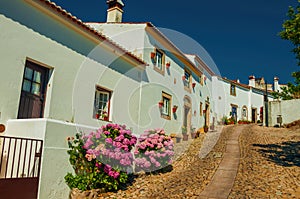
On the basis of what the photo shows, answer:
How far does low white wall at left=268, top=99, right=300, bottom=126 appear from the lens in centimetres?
1952

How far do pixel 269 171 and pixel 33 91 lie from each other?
7.71 meters

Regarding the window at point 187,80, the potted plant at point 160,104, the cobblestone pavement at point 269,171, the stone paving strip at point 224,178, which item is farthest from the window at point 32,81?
the window at point 187,80

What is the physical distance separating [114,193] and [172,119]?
10100 mm

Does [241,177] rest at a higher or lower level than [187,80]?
lower

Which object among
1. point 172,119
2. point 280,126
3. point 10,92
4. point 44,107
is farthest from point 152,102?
point 280,126

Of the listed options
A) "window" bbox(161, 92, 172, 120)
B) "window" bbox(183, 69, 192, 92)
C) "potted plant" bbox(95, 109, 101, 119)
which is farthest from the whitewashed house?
"window" bbox(183, 69, 192, 92)

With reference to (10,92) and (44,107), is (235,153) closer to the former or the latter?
(44,107)

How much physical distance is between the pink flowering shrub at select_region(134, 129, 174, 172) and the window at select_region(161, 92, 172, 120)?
6045mm

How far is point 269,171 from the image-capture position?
8.08 metres

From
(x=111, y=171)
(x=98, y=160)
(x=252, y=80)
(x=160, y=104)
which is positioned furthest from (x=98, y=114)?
(x=252, y=80)

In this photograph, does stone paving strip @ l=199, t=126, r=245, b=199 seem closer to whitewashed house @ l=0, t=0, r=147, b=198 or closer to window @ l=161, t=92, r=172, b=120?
whitewashed house @ l=0, t=0, r=147, b=198

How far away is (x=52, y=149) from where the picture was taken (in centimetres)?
596

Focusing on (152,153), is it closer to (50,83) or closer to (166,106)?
(50,83)

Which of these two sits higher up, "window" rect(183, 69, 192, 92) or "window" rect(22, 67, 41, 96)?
"window" rect(183, 69, 192, 92)
